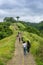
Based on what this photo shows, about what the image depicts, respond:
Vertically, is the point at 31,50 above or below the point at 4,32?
above

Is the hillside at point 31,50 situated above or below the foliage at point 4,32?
above

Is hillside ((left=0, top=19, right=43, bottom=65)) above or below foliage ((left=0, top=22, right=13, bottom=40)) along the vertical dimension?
above

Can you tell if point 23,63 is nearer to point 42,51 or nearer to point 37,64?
point 37,64

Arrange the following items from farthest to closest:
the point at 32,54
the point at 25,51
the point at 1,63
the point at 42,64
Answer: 1. the point at 32,54
2. the point at 25,51
3. the point at 42,64
4. the point at 1,63

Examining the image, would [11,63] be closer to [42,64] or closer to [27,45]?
[42,64]

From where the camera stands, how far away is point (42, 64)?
74.1 feet

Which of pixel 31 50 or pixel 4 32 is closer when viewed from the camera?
pixel 31 50

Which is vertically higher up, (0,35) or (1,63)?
(1,63)

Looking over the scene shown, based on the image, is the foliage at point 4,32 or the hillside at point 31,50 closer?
the hillside at point 31,50

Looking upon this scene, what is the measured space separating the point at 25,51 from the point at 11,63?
16.3 feet

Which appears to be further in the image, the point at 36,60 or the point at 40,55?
the point at 40,55

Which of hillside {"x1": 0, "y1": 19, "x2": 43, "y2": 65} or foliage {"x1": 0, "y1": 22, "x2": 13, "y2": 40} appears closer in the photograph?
hillside {"x1": 0, "y1": 19, "x2": 43, "y2": 65}

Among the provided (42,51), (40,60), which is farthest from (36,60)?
(42,51)

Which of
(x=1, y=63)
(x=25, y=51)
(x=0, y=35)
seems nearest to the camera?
(x=1, y=63)
